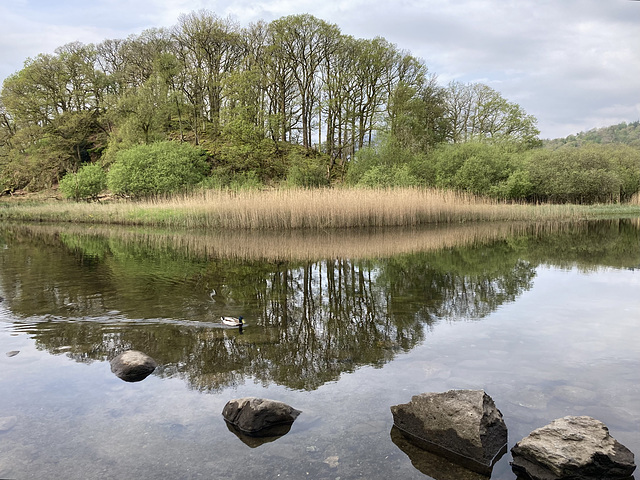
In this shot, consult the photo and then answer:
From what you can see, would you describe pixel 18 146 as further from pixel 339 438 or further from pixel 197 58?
pixel 339 438

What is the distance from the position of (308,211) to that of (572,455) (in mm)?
13946

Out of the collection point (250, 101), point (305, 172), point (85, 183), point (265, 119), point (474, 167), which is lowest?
point (85, 183)

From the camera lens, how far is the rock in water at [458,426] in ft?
8.70

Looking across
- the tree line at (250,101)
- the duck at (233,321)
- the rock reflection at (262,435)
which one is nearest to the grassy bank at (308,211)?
the tree line at (250,101)

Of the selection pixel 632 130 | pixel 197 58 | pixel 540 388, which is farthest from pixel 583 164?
pixel 632 130

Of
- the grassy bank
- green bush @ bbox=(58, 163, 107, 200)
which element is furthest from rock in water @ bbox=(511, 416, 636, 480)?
green bush @ bbox=(58, 163, 107, 200)

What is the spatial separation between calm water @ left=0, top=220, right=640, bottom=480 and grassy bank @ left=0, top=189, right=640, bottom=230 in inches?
294

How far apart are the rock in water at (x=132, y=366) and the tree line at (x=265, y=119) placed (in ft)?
73.9

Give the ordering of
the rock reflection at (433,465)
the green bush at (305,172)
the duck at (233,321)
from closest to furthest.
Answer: the rock reflection at (433,465) → the duck at (233,321) → the green bush at (305,172)

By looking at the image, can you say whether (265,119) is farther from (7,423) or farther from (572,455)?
(572,455)

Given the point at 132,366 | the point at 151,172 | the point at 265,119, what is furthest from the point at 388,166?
the point at 132,366

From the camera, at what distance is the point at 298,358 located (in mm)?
4078

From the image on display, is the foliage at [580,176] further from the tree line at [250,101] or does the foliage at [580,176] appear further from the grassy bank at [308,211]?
the grassy bank at [308,211]

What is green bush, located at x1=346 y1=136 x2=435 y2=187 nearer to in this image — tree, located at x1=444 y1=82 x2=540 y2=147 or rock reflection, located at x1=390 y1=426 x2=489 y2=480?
tree, located at x1=444 y1=82 x2=540 y2=147
